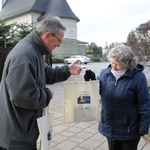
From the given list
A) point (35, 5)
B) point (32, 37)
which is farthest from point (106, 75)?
point (35, 5)

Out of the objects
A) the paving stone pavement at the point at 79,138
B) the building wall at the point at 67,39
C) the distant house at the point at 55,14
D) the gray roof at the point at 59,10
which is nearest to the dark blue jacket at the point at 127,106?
the paving stone pavement at the point at 79,138

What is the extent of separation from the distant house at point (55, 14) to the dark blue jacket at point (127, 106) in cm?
3848

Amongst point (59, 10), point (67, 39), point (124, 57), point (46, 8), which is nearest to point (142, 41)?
point (124, 57)

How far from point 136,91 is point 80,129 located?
257 cm

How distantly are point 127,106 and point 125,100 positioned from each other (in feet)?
0.24

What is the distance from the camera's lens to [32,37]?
6.80ft

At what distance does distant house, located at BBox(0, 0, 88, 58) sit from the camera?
4072 centimetres

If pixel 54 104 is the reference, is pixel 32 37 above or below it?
above

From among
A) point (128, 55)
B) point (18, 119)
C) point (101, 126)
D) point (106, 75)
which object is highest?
point (128, 55)

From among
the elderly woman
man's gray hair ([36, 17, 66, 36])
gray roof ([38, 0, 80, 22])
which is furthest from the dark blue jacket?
gray roof ([38, 0, 80, 22])

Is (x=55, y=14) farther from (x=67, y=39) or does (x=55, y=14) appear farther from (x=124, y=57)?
(x=124, y=57)

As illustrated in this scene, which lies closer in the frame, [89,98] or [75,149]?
[89,98]

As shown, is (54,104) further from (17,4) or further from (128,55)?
(17,4)

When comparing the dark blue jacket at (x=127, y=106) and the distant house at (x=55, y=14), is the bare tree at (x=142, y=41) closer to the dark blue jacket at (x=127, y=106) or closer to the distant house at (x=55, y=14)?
the dark blue jacket at (x=127, y=106)
